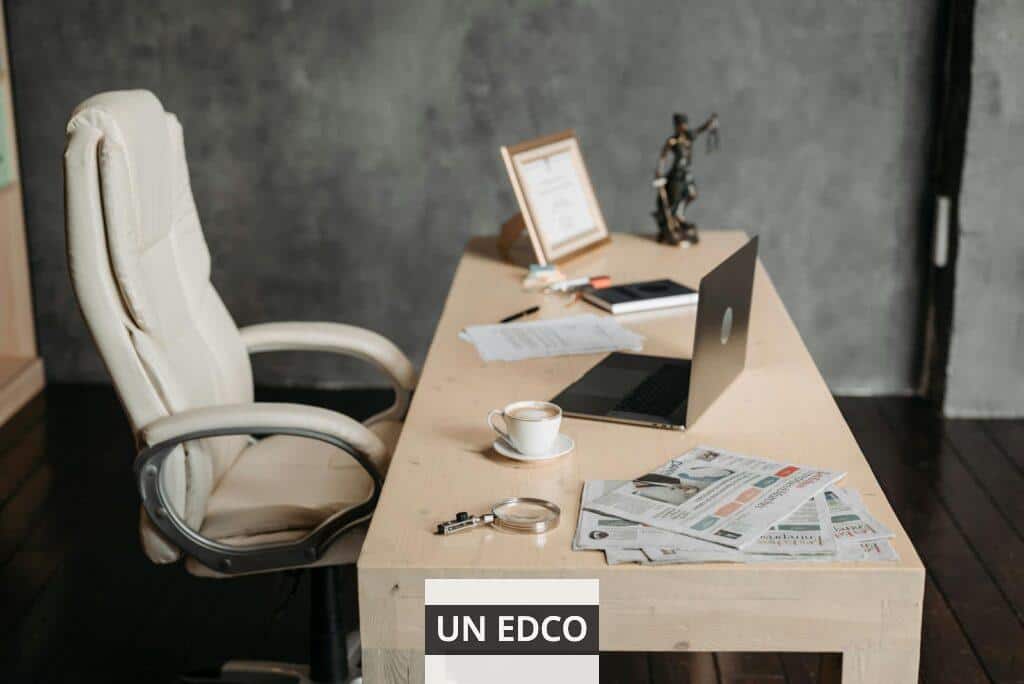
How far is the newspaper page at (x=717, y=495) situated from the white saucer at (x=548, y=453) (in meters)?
0.14

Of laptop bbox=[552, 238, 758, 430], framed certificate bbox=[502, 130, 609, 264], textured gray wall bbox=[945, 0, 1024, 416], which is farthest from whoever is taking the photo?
textured gray wall bbox=[945, 0, 1024, 416]

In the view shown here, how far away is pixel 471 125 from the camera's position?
4148 mm

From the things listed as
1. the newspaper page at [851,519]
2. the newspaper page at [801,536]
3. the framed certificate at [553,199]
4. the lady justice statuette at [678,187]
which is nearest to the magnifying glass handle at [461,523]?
the newspaper page at [801,536]

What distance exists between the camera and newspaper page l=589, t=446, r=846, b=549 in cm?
158

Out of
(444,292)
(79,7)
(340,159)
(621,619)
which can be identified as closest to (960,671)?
(621,619)

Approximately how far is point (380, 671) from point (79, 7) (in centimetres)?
320

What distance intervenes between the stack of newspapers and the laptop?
0.17 m

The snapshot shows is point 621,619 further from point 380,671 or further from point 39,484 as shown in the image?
point 39,484

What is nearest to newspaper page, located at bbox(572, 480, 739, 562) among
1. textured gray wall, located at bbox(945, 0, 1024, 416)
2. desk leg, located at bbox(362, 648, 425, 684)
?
desk leg, located at bbox(362, 648, 425, 684)

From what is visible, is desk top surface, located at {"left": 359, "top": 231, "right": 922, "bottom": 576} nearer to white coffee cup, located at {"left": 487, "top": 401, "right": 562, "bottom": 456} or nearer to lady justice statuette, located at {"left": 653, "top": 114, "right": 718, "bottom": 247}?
white coffee cup, located at {"left": 487, "top": 401, "right": 562, "bottom": 456}

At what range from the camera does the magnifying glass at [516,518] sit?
1.58 meters

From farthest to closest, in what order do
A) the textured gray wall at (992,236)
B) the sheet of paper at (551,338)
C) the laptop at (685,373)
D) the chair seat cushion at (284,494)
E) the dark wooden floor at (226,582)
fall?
the textured gray wall at (992,236)
the dark wooden floor at (226,582)
the sheet of paper at (551,338)
the chair seat cushion at (284,494)
the laptop at (685,373)

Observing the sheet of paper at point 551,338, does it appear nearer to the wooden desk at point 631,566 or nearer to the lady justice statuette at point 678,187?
the wooden desk at point 631,566

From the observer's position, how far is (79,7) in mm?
4098
